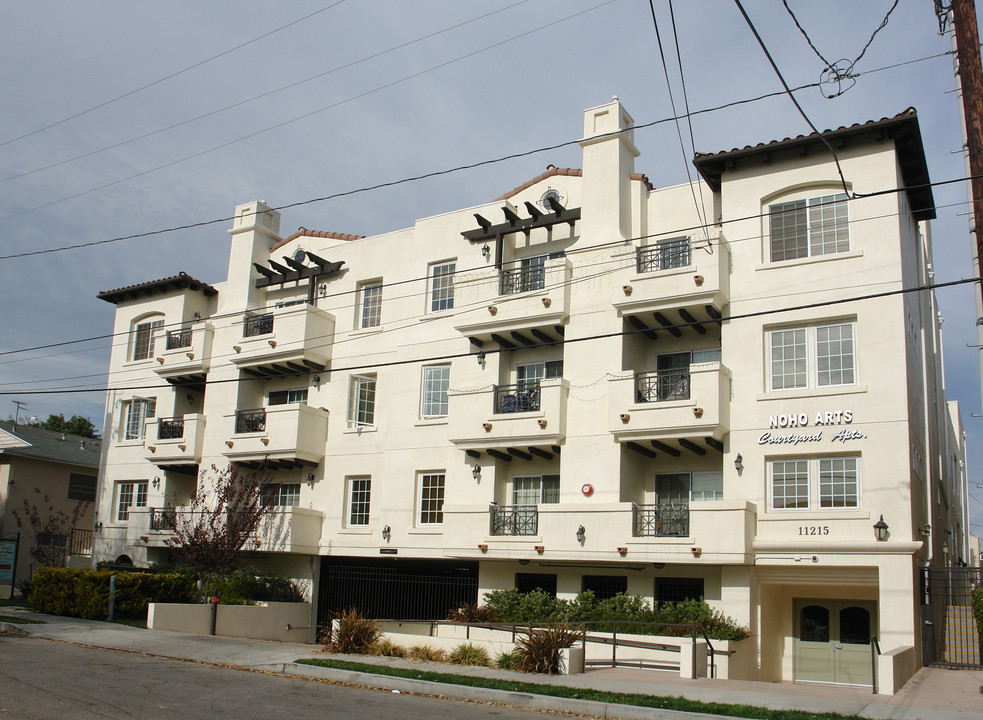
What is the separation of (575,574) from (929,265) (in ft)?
56.1

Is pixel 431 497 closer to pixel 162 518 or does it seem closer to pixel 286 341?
pixel 286 341

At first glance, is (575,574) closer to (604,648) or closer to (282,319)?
(604,648)

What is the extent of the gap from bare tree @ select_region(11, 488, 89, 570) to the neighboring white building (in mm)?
4423

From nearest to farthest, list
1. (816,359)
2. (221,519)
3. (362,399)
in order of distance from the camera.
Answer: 1. (816,359)
2. (221,519)
3. (362,399)

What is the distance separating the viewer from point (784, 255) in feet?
75.9

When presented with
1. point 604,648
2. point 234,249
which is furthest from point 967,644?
point 234,249

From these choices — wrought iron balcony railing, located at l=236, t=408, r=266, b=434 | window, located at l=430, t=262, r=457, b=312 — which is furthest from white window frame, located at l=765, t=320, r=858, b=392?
wrought iron balcony railing, located at l=236, t=408, r=266, b=434

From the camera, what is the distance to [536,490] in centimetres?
2628

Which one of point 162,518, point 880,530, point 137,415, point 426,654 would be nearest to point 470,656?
point 426,654

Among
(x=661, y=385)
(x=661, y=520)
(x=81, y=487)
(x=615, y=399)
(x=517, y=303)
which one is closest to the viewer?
(x=661, y=520)

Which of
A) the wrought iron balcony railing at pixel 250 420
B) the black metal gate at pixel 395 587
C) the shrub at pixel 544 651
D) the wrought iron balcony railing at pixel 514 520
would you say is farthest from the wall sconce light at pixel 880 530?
the wrought iron balcony railing at pixel 250 420

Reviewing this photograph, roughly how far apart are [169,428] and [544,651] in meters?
21.4

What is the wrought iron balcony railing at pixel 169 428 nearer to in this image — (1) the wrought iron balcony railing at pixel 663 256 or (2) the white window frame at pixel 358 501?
(2) the white window frame at pixel 358 501

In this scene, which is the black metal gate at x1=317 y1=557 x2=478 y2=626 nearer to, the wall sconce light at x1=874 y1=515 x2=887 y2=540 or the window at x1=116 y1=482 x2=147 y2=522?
the window at x1=116 y1=482 x2=147 y2=522
